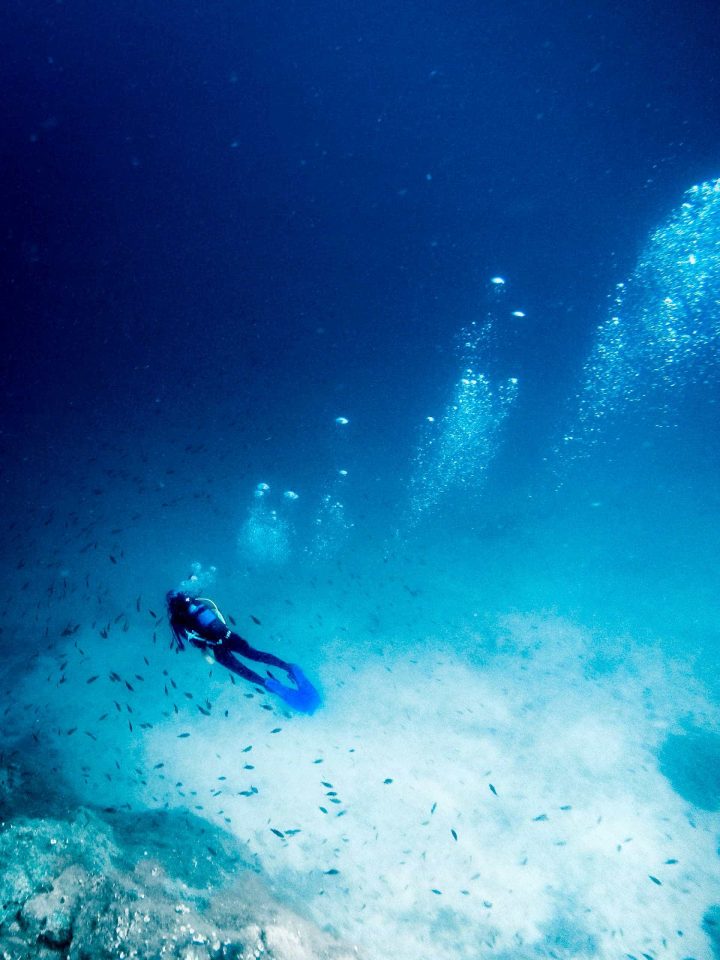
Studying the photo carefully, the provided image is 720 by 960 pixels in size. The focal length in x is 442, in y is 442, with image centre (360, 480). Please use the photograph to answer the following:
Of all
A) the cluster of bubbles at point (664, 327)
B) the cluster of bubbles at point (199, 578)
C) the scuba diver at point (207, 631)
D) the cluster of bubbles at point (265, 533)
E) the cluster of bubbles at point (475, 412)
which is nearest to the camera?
the scuba diver at point (207, 631)

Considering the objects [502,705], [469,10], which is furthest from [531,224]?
[502,705]

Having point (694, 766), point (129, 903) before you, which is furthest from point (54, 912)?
point (694, 766)

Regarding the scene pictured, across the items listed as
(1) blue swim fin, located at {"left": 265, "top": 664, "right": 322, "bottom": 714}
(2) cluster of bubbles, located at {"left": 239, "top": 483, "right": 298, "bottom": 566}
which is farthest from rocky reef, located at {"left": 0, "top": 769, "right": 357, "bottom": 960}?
(2) cluster of bubbles, located at {"left": 239, "top": 483, "right": 298, "bottom": 566}

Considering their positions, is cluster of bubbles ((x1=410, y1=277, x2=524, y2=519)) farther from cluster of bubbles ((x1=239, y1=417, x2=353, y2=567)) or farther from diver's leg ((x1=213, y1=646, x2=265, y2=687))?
diver's leg ((x1=213, y1=646, x2=265, y2=687))

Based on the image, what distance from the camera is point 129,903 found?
16.6 ft

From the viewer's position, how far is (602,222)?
15.1 m

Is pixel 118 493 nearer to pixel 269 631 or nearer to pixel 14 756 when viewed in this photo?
pixel 269 631

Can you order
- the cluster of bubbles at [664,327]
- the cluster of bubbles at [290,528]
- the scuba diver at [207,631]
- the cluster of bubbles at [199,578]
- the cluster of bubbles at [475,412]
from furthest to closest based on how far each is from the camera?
the cluster of bubbles at [290,528] < the cluster of bubbles at [199,578] < the cluster of bubbles at [475,412] < the cluster of bubbles at [664,327] < the scuba diver at [207,631]

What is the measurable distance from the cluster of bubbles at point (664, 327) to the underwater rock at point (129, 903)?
20061 millimetres

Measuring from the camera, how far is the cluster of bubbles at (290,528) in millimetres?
39219

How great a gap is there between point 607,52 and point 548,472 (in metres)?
49.1

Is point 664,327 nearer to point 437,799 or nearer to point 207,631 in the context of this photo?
point 437,799

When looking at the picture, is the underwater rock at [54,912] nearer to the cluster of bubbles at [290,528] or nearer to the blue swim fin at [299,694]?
the blue swim fin at [299,694]

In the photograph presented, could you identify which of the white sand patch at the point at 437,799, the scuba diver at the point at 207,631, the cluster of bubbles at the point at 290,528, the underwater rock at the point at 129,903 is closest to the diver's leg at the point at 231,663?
the scuba diver at the point at 207,631
